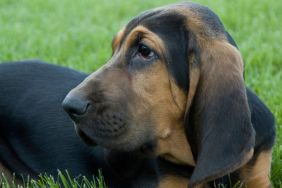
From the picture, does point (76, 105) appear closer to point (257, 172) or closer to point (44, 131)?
point (44, 131)

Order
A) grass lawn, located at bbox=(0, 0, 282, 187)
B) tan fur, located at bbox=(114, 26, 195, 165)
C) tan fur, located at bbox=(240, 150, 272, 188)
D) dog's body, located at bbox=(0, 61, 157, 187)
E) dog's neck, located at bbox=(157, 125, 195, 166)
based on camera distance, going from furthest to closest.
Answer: grass lawn, located at bbox=(0, 0, 282, 187), dog's body, located at bbox=(0, 61, 157, 187), tan fur, located at bbox=(240, 150, 272, 188), dog's neck, located at bbox=(157, 125, 195, 166), tan fur, located at bbox=(114, 26, 195, 165)

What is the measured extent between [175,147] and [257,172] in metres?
0.62

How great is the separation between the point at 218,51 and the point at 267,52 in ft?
12.9

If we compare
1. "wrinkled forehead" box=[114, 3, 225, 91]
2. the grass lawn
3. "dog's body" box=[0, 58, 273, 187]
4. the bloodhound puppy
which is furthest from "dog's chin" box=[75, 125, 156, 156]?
the grass lawn

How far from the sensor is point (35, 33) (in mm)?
9656

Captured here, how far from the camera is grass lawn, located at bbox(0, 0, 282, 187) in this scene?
7.74 meters

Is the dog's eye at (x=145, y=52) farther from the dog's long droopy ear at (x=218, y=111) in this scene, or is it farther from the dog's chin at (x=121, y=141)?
the dog's chin at (x=121, y=141)

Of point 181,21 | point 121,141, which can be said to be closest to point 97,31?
point 181,21

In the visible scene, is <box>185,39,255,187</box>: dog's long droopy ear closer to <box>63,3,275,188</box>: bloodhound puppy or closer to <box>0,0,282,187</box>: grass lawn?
<box>63,3,275,188</box>: bloodhound puppy

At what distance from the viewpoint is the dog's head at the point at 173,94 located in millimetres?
4109

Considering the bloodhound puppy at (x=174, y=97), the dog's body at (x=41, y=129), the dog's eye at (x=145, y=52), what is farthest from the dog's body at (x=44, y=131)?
the dog's eye at (x=145, y=52)

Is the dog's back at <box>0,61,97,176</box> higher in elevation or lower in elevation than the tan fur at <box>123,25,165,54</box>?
lower

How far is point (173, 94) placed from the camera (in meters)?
4.33

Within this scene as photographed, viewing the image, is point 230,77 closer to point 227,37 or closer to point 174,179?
point 227,37
